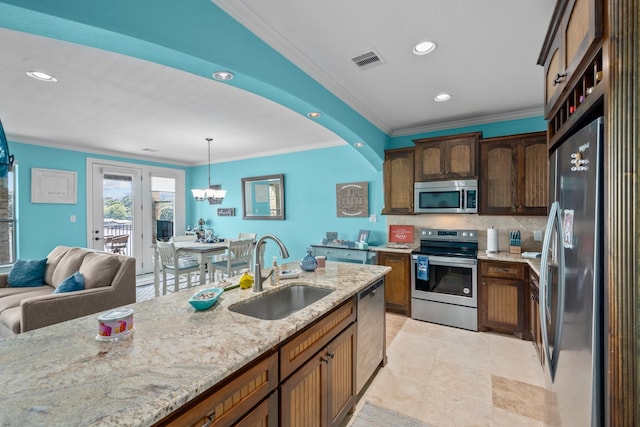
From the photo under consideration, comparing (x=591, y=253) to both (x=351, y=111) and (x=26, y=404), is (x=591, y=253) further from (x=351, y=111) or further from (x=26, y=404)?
(x=351, y=111)

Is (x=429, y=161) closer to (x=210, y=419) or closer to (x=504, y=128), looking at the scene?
(x=504, y=128)

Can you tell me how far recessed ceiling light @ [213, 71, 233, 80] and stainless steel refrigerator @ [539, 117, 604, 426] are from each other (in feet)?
5.99

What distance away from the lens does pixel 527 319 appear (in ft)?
9.67

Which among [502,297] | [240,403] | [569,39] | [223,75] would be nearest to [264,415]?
[240,403]

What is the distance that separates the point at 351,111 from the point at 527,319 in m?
2.91

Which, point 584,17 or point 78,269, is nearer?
point 584,17

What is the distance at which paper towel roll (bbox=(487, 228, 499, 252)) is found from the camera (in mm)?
3404

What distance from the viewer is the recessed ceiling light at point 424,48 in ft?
6.80

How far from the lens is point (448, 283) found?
11.0ft

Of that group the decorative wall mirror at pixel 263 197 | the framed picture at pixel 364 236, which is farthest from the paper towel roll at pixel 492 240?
the decorative wall mirror at pixel 263 197

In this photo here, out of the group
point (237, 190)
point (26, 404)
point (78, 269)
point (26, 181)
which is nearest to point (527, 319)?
point (26, 404)

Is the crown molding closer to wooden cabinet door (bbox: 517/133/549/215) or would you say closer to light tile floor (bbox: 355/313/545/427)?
wooden cabinet door (bbox: 517/133/549/215)

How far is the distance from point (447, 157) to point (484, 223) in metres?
1.00

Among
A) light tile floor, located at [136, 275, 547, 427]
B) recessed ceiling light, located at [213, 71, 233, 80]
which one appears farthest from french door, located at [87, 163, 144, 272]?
light tile floor, located at [136, 275, 547, 427]
